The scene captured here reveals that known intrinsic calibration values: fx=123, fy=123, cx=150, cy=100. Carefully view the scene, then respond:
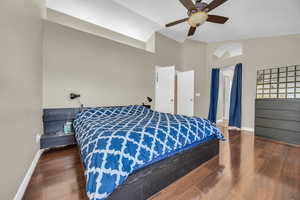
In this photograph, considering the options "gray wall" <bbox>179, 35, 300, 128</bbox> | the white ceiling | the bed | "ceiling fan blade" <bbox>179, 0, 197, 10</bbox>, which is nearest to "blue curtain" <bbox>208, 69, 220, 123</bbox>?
"gray wall" <bbox>179, 35, 300, 128</bbox>

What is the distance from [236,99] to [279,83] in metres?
1.09

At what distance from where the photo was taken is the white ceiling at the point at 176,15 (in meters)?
2.65

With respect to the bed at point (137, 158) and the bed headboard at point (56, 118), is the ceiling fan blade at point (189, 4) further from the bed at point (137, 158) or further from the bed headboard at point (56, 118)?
the bed headboard at point (56, 118)

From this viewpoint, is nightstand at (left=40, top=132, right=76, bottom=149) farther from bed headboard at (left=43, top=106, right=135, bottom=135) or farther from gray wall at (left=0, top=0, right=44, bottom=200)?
gray wall at (left=0, top=0, right=44, bottom=200)

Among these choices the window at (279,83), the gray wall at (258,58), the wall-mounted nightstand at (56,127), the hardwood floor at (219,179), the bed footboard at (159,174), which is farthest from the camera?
the gray wall at (258,58)

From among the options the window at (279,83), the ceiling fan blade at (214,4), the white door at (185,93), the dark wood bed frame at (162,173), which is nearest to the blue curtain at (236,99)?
the window at (279,83)

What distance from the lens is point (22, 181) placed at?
134 cm

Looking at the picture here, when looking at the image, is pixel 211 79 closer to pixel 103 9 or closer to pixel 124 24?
pixel 124 24

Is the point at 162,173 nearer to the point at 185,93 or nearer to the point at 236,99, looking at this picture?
the point at 185,93

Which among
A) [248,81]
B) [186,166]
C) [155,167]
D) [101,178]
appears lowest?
[186,166]

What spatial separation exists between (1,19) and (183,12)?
330cm

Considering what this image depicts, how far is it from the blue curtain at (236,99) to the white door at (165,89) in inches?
84.6

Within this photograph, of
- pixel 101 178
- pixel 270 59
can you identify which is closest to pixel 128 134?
pixel 101 178

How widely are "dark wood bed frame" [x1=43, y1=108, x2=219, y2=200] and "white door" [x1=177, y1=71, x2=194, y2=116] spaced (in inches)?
83.8
